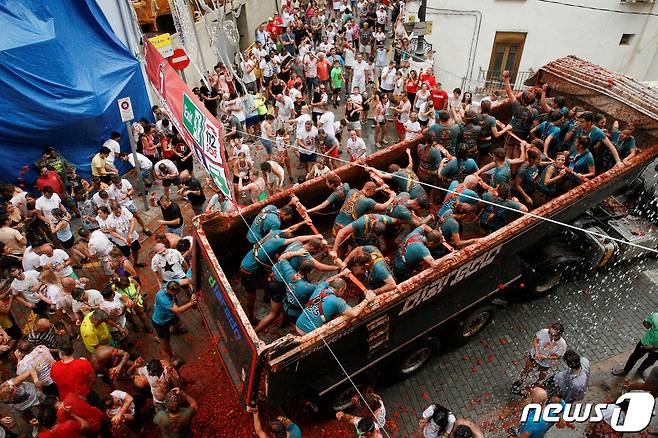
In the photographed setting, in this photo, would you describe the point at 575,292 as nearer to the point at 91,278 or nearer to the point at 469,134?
the point at 469,134

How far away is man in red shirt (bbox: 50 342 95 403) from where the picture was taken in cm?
530

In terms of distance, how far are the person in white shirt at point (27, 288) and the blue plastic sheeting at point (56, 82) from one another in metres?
3.74

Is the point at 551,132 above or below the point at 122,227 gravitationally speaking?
above

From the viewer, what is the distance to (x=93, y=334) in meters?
6.11

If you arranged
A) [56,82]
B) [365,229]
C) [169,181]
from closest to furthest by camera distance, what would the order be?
[365,229], [169,181], [56,82]

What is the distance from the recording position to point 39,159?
9.52m

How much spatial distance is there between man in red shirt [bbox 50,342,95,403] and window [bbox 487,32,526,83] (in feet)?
43.6

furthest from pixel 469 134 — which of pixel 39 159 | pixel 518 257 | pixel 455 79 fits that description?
pixel 39 159

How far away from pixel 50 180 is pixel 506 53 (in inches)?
498

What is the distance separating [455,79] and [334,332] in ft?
38.9

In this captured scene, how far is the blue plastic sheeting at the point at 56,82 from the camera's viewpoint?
907 centimetres

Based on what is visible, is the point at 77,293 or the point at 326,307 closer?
the point at 326,307

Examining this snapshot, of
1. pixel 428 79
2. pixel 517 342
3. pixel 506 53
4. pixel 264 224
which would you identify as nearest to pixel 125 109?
pixel 264 224

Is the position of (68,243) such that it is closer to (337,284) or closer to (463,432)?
(337,284)
